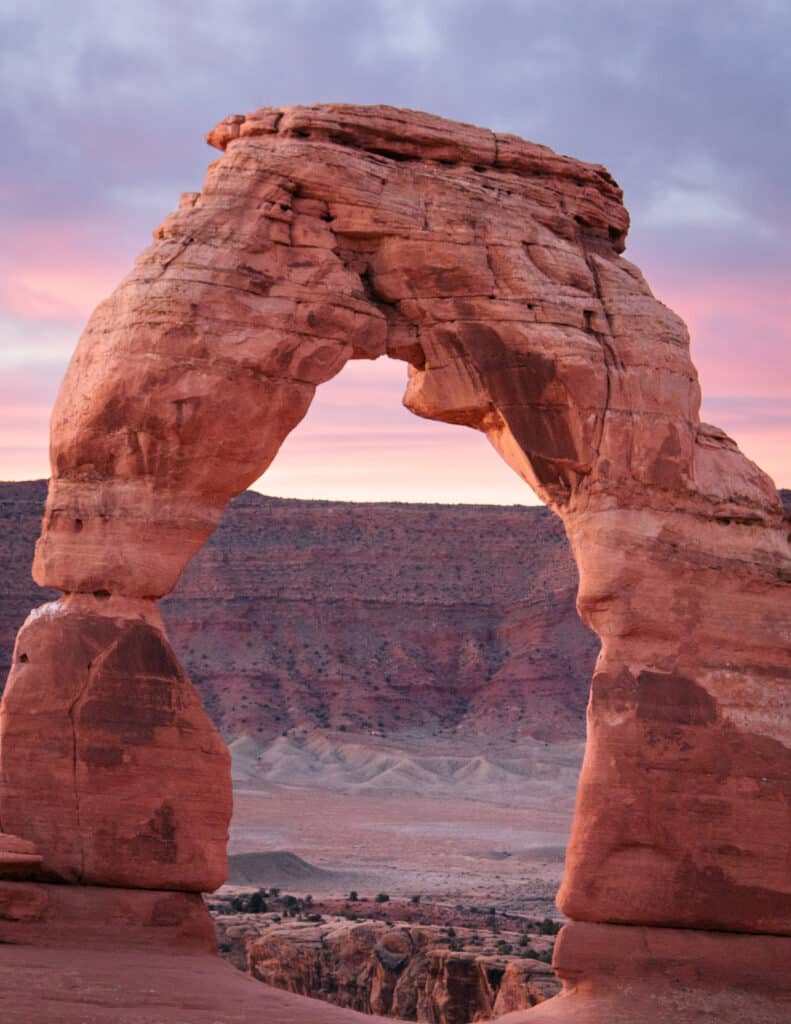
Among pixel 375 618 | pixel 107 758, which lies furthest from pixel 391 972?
pixel 375 618

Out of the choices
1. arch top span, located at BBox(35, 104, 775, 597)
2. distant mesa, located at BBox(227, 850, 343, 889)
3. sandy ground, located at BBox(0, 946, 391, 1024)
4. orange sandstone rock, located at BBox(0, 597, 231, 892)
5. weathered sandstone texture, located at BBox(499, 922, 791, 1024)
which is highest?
arch top span, located at BBox(35, 104, 775, 597)

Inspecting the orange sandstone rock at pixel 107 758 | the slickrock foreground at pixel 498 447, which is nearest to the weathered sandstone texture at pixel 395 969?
the slickrock foreground at pixel 498 447

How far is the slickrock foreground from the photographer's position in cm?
1540

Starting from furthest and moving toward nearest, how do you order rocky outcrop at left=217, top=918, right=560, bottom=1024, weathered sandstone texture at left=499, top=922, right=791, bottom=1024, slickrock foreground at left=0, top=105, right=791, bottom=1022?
rocky outcrop at left=217, top=918, right=560, bottom=1024, slickrock foreground at left=0, top=105, right=791, bottom=1022, weathered sandstone texture at left=499, top=922, right=791, bottom=1024

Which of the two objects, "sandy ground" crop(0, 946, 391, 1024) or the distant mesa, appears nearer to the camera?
"sandy ground" crop(0, 946, 391, 1024)

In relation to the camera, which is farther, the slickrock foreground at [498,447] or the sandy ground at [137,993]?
the slickrock foreground at [498,447]

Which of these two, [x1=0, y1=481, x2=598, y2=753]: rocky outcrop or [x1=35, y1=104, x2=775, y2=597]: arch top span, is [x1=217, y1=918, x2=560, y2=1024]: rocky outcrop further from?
[x1=0, y1=481, x2=598, y2=753]: rocky outcrop

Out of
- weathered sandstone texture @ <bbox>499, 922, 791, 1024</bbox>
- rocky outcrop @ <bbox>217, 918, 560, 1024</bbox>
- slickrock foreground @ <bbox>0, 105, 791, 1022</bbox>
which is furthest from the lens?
rocky outcrop @ <bbox>217, 918, 560, 1024</bbox>

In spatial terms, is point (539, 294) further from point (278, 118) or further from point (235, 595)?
point (235, 595)

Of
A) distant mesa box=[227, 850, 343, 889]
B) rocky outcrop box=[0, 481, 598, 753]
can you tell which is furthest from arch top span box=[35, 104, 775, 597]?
rocky outcrop box=[0, 481, 598, 753]

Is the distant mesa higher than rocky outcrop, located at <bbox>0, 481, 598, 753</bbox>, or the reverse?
rocky outcrop, located at <bbox>0, 481, 598, 753</bbox>

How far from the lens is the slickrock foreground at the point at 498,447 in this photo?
15398 millimetres

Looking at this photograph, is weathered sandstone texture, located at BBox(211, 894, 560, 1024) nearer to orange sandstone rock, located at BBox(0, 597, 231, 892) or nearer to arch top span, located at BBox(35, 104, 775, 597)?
orange sandstone rock, located at BBox(0, 597, 231, 892)

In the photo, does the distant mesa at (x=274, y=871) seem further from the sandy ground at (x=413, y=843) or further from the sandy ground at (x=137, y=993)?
the sandy ground at (x=137, y=993)
